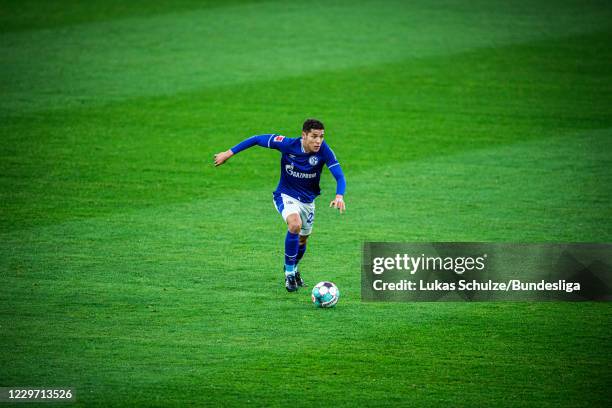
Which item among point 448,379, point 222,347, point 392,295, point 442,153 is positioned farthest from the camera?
point 442,153

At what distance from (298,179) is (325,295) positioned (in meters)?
1.48

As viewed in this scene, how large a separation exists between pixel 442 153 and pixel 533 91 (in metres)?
3.75

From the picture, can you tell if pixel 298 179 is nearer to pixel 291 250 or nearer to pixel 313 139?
pixel 313 139

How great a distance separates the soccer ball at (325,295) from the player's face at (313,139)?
5.05 feet

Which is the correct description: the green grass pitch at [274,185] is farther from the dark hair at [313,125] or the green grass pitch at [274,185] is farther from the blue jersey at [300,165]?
the dark hair at [313,125]

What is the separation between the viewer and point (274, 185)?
1335cm

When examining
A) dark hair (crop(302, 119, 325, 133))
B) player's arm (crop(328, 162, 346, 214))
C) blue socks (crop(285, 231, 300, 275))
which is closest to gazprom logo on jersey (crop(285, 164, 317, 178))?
player's arm (crop(328, 162, 346, 214))

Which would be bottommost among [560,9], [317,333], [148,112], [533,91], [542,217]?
[317,333]

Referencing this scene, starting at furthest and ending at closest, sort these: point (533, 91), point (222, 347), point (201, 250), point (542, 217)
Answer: point (533, 91) → point (542, 217) → point (201, 250) → point (222, 347)

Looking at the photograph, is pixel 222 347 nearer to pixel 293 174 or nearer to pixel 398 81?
pixel 293 174

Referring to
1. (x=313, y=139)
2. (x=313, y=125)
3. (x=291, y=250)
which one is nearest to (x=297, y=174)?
(x=313, y=139)

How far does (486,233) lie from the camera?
441 inches

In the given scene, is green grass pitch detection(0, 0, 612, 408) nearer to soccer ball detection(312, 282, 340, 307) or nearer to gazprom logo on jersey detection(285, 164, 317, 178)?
soccer ball detection(312, 282, 340, 307)

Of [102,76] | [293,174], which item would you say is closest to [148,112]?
[102,76]
